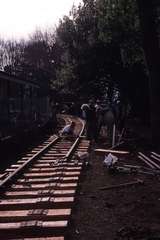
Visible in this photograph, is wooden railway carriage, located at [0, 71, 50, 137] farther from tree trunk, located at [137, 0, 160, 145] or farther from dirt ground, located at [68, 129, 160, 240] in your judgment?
dirt ground, located at [68, 129, 160, 240]

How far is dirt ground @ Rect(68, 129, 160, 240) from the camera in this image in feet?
25.1

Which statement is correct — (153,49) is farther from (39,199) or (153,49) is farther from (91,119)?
(39,199)

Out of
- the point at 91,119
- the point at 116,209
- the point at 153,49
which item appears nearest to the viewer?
the point at 116,209

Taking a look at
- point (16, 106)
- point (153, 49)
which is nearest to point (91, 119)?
point (16, 106)

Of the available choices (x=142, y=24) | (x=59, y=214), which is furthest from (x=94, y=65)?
(x=59, y=214)

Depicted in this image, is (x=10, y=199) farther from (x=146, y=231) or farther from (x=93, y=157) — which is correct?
(x=93, y=157)

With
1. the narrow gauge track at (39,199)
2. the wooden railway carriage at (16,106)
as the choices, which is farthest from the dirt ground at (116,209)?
the wooden railway carriage at (16,106)

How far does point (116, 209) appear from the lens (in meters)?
9.41

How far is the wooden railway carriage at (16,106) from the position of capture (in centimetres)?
2105

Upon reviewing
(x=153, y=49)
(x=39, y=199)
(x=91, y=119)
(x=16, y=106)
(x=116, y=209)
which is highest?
(x=153, y=49)

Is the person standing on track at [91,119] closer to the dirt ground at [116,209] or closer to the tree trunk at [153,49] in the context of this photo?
the tree trunk at [153,49]

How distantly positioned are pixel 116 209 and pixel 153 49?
451 inches

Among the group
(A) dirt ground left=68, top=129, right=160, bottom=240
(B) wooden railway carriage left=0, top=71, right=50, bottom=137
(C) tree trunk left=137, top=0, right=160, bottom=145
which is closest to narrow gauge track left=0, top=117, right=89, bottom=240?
(A) dirt ground left=68, top=129, right=160, bottom=240

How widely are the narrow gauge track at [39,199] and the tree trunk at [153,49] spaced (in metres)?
5.92
